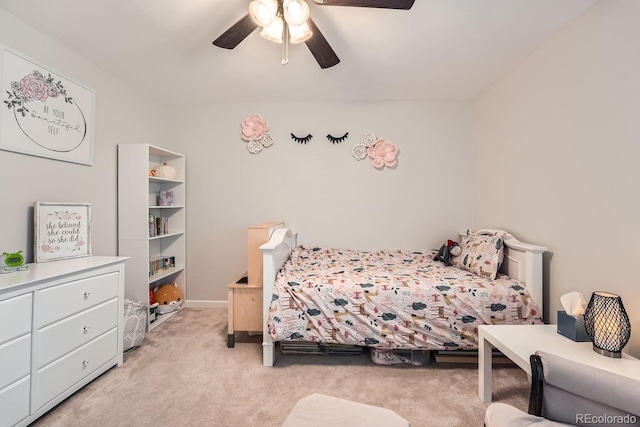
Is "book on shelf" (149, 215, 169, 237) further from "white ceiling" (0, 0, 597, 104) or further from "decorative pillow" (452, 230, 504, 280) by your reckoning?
"decorative pillow" (452, 230, 504, 280)

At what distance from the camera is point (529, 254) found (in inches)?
74.2

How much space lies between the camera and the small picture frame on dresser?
1775mm

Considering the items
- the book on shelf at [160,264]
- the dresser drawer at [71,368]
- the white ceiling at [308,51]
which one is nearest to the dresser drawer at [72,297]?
the dresser drawer at [71,368]

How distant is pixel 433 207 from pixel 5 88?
3.58m

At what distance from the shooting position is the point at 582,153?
65.9 inches

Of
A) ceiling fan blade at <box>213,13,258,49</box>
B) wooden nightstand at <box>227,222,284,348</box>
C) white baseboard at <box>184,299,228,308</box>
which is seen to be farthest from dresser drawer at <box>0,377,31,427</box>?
ceiling fan blade at <box>213,13,258,49</box>

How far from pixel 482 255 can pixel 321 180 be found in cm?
175

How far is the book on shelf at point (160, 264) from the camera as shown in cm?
274

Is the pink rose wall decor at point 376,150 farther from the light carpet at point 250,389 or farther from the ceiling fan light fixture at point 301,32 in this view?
the light carpet at point 250,389

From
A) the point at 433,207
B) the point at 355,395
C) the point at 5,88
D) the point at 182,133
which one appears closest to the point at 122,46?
the point at 5,88

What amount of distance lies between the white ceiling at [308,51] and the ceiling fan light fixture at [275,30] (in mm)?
192

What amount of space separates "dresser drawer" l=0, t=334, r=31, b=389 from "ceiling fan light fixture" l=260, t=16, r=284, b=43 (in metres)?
2.08

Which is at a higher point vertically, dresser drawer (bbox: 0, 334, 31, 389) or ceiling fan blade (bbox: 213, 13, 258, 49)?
ceiling fan blade (bbox: 213, 13, 258, 49)

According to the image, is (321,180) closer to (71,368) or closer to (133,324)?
(133,324)
